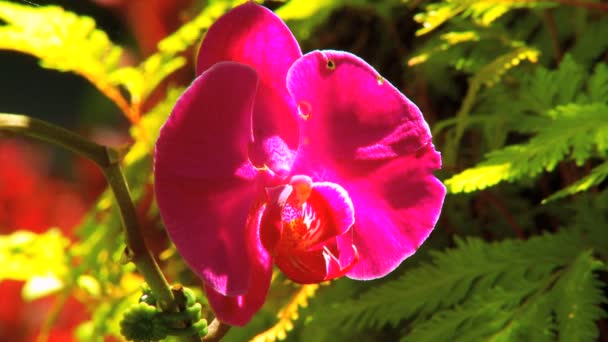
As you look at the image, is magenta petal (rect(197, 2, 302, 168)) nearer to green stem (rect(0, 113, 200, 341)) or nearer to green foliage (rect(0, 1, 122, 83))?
green stem (rect(0, 113, 200, 341))

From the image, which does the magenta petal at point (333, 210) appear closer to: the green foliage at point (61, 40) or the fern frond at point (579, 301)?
the fern frond at point (579, 301)

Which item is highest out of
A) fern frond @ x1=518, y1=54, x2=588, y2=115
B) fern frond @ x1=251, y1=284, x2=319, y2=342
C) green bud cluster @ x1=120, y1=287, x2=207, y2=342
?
green bud cluster @ x1=120, y1=287, x2=207, y2=342

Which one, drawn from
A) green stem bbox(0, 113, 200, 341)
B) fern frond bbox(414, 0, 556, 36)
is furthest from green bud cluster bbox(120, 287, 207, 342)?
fern frond bbox(414, 0, 556, 36)

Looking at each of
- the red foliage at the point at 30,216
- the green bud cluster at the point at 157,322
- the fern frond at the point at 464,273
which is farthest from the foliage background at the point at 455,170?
the red foliage at the point at 30,216

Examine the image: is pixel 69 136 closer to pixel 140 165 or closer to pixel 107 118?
pixel 140 165

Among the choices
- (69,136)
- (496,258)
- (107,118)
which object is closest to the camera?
(69,136)

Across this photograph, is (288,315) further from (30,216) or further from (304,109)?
(30,216)

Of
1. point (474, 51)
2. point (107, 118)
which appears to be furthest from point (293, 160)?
point (107, 118)
